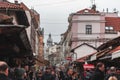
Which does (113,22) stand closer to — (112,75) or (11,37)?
(112,75)

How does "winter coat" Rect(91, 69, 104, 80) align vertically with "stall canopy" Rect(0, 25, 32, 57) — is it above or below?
below

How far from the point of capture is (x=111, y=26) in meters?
89.7

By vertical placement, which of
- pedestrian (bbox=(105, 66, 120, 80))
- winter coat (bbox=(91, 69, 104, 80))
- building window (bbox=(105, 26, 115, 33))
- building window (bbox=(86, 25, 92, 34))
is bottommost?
building window (bbox=(105, 26, 115, 33))

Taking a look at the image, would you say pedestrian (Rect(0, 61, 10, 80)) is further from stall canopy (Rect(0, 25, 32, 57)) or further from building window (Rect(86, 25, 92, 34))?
building window (Rect(86, 25, 92, 34))

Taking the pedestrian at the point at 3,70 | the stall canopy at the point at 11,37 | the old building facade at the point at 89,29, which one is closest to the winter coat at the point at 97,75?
the stall canopy at the point at 11,37

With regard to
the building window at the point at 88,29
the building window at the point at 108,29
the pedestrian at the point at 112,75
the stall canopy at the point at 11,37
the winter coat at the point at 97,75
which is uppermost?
the stall canopy at the point at 11,37

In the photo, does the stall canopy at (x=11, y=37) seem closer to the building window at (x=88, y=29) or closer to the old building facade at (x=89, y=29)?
the old building facade at (x=89, y=29)

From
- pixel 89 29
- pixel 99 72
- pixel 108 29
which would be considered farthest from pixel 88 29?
pixel 99 72

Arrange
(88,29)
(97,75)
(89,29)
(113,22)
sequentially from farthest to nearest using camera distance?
1. (113,22)
2. (89,29)
3. (88,29)
4. (97,75)

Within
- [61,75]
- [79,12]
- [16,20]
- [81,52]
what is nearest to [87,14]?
[79,12]

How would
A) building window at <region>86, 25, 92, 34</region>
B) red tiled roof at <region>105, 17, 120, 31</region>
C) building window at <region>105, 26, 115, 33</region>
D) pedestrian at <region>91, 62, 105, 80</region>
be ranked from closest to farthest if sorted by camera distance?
pedestrian at <region>91, 62, 105, 80</region> < building window at <region>86, 25, 92, 34</region> < building window at <region>105, 26, 115, 33</region> < red tiled roof at <region>105, 17, 120, 31</region>

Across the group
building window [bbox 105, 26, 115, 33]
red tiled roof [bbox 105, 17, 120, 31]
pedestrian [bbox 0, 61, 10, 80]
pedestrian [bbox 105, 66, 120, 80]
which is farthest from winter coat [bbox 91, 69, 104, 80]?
red tiled roof [bbox 105, 17, 120, 31]

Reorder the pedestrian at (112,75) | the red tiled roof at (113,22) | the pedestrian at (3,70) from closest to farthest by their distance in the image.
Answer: the pedestrian at (3,70) → the pedestrian at (112,75) → the red tiled roof at (113,22)

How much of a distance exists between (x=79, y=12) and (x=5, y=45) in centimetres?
7423
